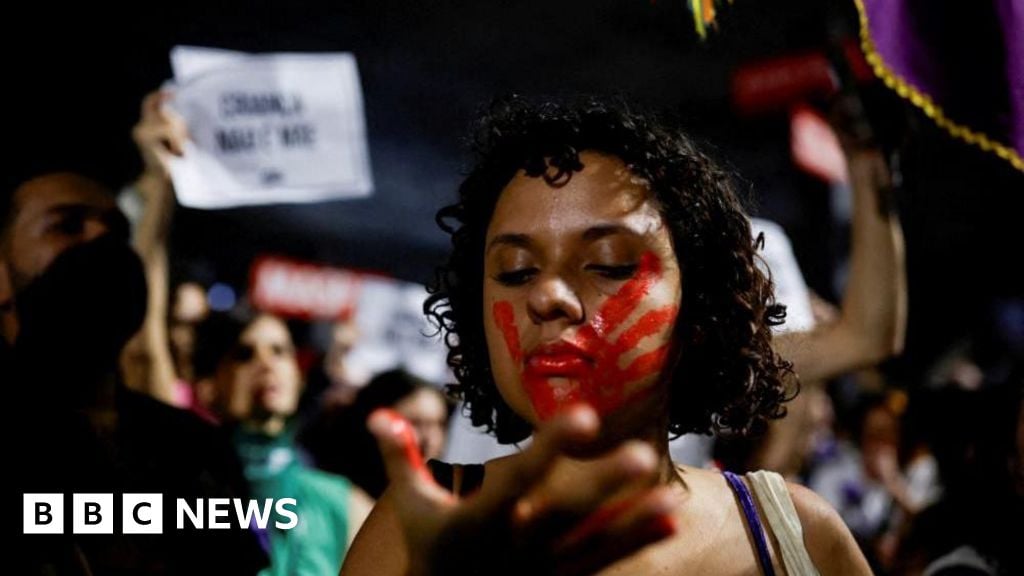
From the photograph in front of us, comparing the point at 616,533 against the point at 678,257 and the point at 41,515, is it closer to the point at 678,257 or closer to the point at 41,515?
the point at 678,257

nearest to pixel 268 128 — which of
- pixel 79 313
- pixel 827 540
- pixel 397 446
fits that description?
pixel 79 313

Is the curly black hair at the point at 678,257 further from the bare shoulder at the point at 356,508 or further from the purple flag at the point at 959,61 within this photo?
the bare shoulder at the point at 356,508

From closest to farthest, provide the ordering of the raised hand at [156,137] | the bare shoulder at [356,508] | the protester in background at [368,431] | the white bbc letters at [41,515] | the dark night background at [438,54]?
the white bbc letters at [41,515]
the dark night background at [438,54]
the raised hand at [156,137]
the bare shoulder at [356,508]
the protester in background at [368,431]

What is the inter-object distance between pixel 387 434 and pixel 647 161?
2.82ft

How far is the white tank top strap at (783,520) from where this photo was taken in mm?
1872

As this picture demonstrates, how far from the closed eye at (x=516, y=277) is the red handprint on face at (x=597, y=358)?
0.04 metres

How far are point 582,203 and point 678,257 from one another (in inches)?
8.5

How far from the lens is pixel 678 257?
186 centimetres

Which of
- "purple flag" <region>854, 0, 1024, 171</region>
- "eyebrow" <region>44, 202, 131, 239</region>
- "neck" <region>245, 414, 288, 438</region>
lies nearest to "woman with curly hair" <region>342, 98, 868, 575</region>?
"purple flag" <region>854, 0, 1024, 171</region>

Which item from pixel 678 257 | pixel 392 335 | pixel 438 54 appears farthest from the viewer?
pixel 392 335

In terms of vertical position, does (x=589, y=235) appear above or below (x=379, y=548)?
above

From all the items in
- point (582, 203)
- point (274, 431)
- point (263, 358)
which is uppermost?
point (582, 203)

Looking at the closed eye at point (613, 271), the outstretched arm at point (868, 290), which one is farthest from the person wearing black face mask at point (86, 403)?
the outstretched arm at point (868, 290)

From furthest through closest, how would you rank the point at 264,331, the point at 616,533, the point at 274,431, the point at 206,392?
the point at 206,392, the point at 264,331, the point at 274,431, the point at 616,533
